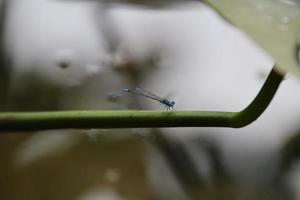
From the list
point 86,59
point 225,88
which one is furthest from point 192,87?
point 86,59

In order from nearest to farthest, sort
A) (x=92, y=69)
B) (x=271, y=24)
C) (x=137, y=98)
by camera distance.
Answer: (x=271, y=24)
(x=137, y=98)
(x=92, y=69)

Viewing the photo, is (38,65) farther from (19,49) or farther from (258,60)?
(258,60)

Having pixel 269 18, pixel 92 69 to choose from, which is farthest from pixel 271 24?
pixel 92 69

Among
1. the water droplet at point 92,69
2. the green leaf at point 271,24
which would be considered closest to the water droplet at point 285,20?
the green leaf at point 271,24

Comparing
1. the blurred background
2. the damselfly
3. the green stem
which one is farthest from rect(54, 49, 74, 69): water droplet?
the green stem

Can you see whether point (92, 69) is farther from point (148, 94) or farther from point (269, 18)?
point (269, 18)

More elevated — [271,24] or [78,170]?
[271,24]

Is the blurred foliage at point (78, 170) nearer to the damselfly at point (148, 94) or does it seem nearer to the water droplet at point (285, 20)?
the damselfly at point (148, 94)
